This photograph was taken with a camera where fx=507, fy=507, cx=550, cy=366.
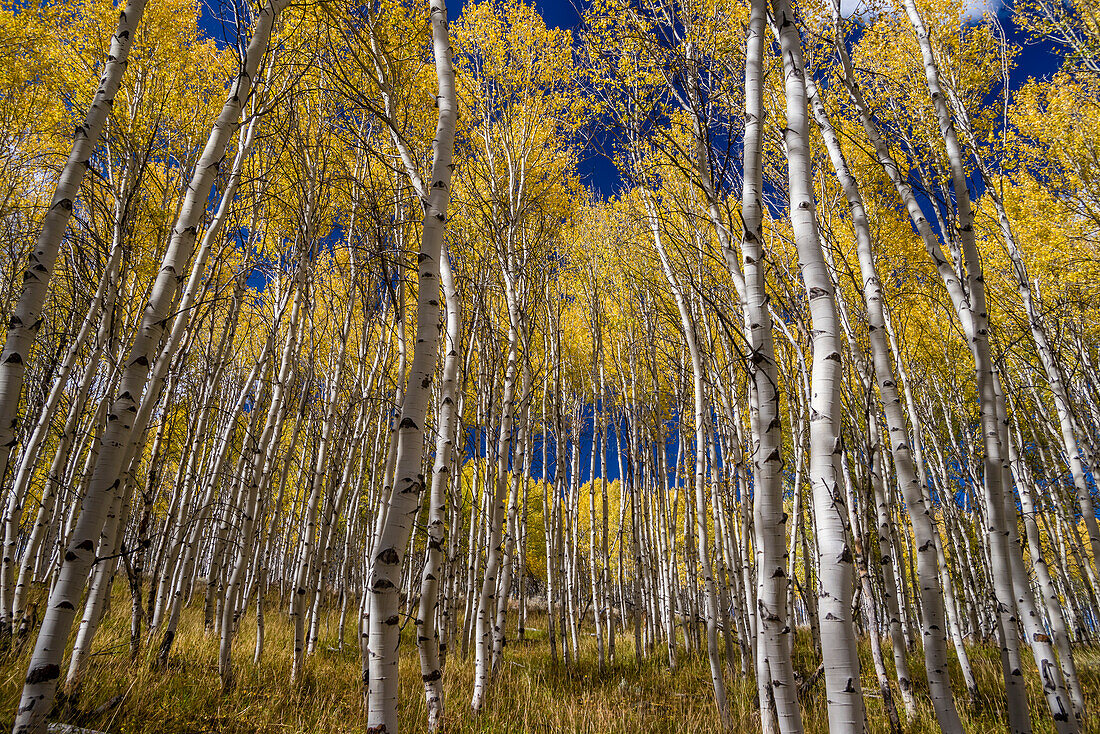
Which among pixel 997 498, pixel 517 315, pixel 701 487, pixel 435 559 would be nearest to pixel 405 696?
pixel 435 559

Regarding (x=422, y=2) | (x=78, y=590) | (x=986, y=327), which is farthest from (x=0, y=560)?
(x=986, y=327)

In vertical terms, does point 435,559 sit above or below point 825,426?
below

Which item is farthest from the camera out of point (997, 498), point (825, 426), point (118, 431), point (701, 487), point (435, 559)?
point (701, 487)

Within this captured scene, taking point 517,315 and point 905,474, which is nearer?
point 905,474

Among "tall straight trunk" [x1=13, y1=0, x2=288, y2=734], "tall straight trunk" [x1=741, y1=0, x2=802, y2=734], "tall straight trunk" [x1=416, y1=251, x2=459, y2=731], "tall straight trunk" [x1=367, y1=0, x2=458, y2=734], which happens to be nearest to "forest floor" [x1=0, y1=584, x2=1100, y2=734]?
"tall straight trunk" [x1=416, y1=251, x2=459, y2=731]

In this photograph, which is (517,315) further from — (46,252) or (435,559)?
(46,252)

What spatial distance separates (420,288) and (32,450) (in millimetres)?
4698

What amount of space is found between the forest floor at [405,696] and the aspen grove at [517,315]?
0.17 feet

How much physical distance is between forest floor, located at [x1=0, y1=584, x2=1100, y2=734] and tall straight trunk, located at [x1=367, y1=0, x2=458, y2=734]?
230 cm

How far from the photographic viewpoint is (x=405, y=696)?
4625 millimetres

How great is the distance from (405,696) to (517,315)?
367 cm

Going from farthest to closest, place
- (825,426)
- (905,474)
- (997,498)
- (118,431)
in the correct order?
(905,474) → (997,498) → (118,431) → (825,426)

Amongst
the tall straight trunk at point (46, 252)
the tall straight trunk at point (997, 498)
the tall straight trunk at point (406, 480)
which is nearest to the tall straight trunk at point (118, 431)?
the tall straight trunk at point (46, 252)

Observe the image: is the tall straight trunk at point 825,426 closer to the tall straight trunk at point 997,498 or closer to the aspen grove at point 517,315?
the aspen grove at point 517,315
